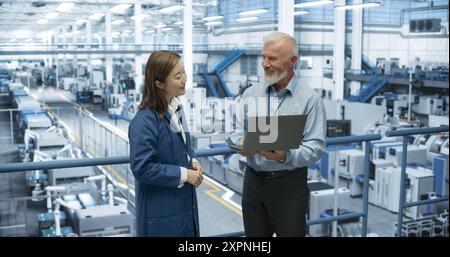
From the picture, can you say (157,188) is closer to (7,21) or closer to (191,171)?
(191,171)

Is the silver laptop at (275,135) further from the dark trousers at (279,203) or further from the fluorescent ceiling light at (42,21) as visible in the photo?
the fluorescent ceiling light at (42,21)

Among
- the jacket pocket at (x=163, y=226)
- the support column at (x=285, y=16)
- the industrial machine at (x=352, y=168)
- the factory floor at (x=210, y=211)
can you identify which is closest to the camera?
the jacket pocket at (x=163, y=226)

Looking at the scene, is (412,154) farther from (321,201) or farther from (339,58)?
(339,58)

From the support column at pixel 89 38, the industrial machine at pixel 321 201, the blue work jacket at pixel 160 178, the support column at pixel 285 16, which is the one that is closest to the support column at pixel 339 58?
the support column at pixel 285 16

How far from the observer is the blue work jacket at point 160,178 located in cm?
165

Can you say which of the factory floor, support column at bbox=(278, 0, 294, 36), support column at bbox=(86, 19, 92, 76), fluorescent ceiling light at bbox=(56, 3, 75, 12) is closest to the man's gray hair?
the factory floor

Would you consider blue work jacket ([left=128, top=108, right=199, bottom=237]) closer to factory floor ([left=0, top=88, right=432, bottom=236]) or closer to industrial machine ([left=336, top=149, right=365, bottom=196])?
factory floor ([left=0, top=88, right=432, bottom=236])

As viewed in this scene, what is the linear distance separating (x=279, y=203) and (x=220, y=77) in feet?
74.2

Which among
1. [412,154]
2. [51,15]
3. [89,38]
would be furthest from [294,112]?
[89,38]

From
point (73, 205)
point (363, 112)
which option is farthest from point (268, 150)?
point (363, 112)

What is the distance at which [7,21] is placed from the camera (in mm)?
6355

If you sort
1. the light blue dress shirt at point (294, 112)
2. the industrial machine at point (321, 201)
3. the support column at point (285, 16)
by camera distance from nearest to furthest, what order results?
the light blue dress shirt at point (294, 112)
the industrial machine at point (321, 201)
the support column at point (285, 16)

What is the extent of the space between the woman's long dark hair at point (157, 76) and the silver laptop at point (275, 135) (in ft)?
1.17
